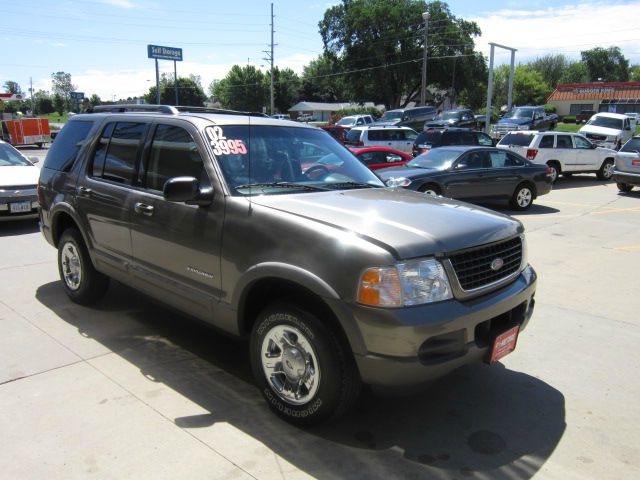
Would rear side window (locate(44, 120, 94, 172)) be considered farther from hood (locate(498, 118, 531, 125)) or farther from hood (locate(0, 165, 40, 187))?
hood (locate(498, 118, 531, 125))

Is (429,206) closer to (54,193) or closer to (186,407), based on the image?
(186,407)

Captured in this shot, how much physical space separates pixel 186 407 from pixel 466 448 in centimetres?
177

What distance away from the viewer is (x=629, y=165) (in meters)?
14.7

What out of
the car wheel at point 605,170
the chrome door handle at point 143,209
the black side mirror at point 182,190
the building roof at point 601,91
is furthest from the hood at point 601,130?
the building roof at point 601,91

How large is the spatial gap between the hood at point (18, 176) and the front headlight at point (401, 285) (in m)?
8.40

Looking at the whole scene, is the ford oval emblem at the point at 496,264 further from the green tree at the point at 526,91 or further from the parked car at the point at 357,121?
the green tree at the point at 526,91

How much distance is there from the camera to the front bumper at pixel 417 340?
274cm

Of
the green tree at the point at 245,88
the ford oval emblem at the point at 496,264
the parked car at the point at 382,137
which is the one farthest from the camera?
the green tree at the point at 245,88

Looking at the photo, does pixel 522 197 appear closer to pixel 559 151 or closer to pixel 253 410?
pixel 559 151

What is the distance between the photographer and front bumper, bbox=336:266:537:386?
8.98 feet

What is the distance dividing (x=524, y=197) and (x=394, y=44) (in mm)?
48817

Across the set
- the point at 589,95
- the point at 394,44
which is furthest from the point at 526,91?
the point at 394,44

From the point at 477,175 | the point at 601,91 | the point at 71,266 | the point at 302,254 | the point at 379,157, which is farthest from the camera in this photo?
the point at 601,91

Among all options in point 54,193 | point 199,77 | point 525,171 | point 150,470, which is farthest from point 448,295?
point 199,77
